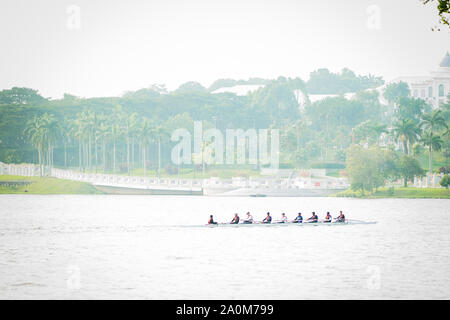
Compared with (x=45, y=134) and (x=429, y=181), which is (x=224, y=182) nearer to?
(x=429, y=181)

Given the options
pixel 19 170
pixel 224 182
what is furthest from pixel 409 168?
pixel 19 170

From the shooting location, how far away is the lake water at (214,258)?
34719 mm

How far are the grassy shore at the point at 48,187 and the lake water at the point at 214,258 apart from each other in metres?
40.2

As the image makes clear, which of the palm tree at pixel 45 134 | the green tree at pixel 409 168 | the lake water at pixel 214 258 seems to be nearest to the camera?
the lake water at pixel 214 258

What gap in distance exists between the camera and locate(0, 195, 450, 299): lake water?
34.7 meters

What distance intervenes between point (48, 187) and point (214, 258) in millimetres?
87847

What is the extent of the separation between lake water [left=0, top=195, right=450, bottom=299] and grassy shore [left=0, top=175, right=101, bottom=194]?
4025 centimetres

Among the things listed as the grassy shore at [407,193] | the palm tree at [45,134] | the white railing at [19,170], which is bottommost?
the grassy shore at [407,193]

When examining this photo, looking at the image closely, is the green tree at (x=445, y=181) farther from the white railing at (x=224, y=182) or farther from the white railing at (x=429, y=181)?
the white railing at (x=224, y=182)

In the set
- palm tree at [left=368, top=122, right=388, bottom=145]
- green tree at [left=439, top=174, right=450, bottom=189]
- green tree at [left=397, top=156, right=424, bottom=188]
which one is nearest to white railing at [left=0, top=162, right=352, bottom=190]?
green tree at [left=397, top=156, right=424, bottom=188]

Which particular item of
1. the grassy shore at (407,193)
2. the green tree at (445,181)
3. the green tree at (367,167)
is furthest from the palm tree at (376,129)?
the green tree at (445,181)

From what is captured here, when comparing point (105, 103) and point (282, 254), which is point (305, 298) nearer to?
point (282, 254)

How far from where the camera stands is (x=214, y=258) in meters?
46.2
